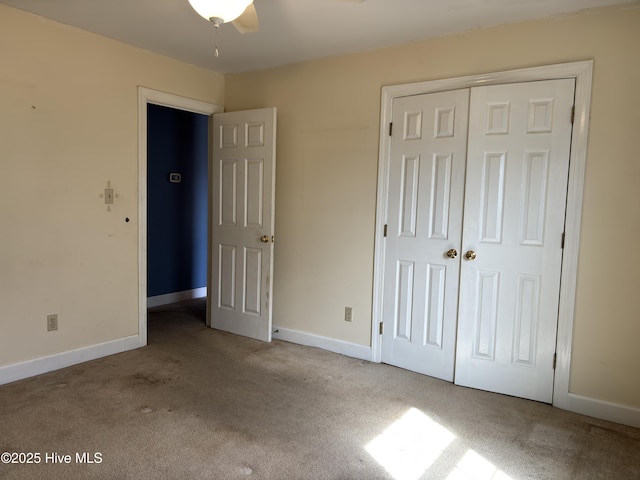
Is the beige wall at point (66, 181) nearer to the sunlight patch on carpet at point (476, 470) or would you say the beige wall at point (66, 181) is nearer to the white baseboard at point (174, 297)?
the white baseboard at point (174, 297)

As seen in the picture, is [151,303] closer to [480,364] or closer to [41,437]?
[41,437]

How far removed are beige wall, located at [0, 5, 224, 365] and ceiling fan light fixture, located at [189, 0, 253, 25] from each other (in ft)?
6.35

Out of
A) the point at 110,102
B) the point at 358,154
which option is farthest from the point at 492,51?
the point at 110,102

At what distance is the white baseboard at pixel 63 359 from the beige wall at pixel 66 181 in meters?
0.05

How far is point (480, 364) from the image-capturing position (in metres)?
3.02

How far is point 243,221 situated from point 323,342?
52.2 inches

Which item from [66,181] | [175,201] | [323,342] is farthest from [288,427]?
[175,201]


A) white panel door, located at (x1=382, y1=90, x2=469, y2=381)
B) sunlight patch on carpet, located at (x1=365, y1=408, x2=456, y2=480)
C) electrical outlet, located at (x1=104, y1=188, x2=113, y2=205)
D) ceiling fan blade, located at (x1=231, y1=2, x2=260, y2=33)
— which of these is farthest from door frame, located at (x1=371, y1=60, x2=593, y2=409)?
electrical outlet, located at (x1=104, y1=188, x2=113, y2=205)

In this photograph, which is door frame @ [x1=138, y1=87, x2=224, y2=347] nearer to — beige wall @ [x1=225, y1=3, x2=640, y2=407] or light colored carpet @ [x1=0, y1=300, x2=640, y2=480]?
light colored carpet @ [x1=0, y1=300, x2=640, y2=480]

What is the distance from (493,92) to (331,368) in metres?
2.31

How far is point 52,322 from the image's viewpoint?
3137 millimetres

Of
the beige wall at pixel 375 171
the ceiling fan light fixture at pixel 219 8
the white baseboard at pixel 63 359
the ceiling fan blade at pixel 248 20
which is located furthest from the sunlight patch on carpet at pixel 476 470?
the white baseboard at pixel 63 359

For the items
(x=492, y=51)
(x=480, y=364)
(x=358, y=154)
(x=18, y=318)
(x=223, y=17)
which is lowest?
(x=480, y=364)

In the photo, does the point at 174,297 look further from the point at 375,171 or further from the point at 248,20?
the point at 248,20
